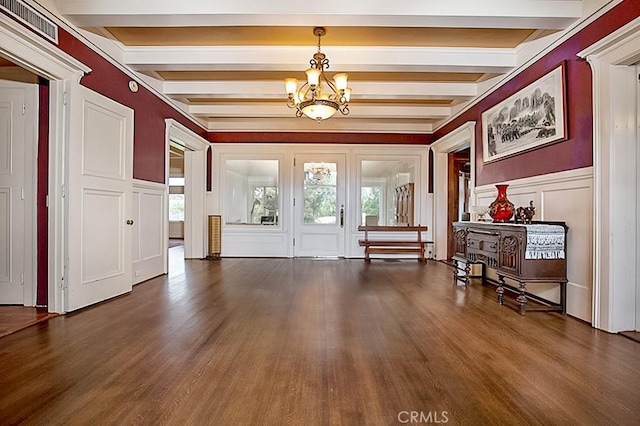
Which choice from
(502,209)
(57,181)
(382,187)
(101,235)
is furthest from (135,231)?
(382,187)

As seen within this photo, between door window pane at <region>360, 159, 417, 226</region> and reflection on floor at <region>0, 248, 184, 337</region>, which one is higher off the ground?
door window pane at <region>360, 159, 417, 226</region>

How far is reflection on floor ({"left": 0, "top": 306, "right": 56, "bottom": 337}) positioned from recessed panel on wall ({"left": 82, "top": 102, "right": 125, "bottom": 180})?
133 centimetres

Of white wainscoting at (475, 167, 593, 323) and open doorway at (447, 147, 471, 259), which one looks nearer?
white wainscoting at (475, 167, 593, 323)

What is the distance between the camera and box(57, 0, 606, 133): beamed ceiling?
9.89 ft

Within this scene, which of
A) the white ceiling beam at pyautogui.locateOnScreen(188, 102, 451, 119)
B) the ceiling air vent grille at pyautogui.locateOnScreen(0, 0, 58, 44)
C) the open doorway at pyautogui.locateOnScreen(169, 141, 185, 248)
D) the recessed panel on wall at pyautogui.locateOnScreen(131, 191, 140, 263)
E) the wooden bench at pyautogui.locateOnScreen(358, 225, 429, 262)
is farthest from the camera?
the open doorway at pyautogui.locateOnScreen(169, 141, 185, 248)

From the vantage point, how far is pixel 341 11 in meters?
2.99

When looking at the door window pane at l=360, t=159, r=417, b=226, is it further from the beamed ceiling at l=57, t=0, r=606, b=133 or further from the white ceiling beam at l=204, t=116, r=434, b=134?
the beamed ceiling at l=57, t=0, r=606, b=133

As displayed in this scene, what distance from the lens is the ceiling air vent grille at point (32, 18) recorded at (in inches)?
103

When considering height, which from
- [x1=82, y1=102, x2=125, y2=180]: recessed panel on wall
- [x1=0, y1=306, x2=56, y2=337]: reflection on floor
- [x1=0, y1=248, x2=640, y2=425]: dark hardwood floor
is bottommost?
[x1=0, y1=248, x2=640, y2=425]: dark hardwood floor

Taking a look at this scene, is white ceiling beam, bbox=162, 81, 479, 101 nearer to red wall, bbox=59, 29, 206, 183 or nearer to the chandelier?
red wall, bbox=59, 29, 206, 183

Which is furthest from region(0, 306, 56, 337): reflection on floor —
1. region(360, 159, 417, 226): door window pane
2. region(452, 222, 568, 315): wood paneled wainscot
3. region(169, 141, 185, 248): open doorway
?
region(169, 141, 185, 248): open doorway

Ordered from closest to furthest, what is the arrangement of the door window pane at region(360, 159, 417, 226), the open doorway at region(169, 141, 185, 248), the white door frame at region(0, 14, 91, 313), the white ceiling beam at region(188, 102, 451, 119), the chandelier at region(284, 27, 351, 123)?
the white door frame at region(0, 14, 91, 313)
the chandelier at region(284, 27, 351, 123)
the white ceiling beam at region(188, 102, 451, 119)
the door window pane at region(360, 159, 417, 226)
the open doorway at region(169, 141, 185, 248)

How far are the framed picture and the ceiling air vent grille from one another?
15.1 feet

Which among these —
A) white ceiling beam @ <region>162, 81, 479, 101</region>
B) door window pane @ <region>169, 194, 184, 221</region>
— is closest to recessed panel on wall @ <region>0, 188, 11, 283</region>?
white ceiling beam @ <region>162, 81, 479, 101</region>
